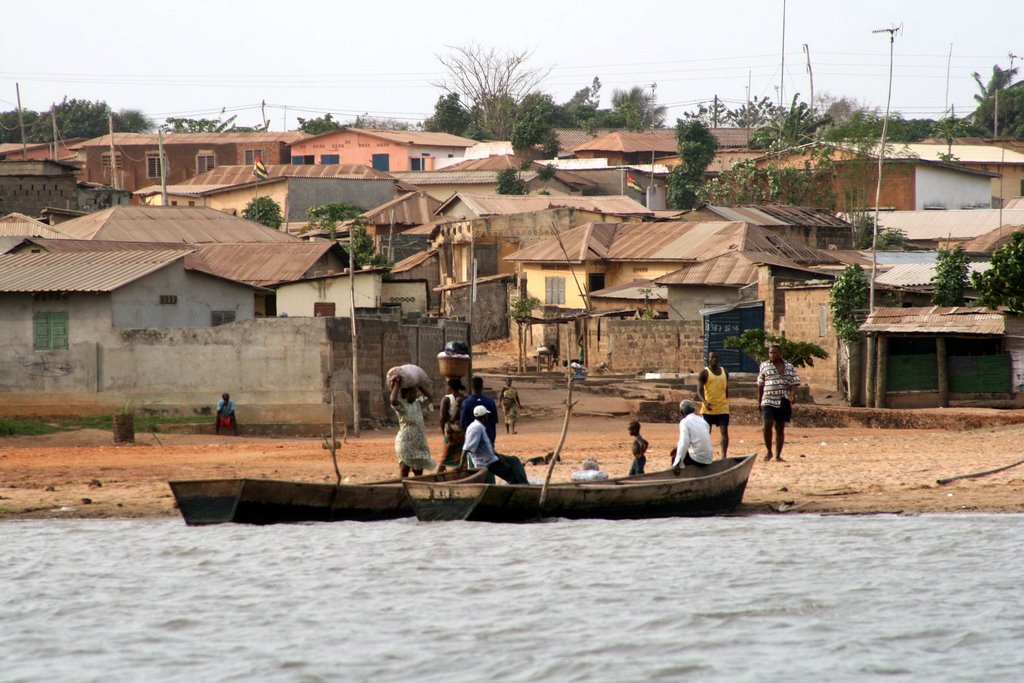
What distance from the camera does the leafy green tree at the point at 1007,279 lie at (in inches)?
968

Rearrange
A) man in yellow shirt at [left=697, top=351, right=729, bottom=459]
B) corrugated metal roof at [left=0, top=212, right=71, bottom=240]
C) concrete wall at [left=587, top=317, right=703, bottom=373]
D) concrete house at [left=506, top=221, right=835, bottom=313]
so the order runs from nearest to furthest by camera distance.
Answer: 1. man in yellow shirt at [left=697, top=351, right=729, bottom=459]
2. concrete wall at [left=587, top=317, right=703, bottom=373]
3. corrugated metal roof at [left=0, top=212, right=71, bottom=240]
4. concrete house at [left=506, top=221, right=835, bottom=313]

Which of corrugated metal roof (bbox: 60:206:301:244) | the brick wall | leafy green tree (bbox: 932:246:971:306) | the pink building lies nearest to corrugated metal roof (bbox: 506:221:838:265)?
the brick wall

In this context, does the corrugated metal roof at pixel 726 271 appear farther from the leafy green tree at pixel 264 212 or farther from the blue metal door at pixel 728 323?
the leafy green tree at pixel 264 212

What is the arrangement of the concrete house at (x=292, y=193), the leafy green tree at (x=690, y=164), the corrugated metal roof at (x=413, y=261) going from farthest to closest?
the leafy green tree at (x=690, y=164)
the concrete house at (x=292, y=193)
the corrugated metal roof at (x=413, y=261)

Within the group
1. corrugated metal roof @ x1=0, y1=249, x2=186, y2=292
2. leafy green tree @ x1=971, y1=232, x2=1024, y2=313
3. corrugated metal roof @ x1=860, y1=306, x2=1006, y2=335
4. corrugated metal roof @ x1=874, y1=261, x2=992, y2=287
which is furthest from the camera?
corrugated metal roof @ x1=874, y1=261, x2=992, y2=287

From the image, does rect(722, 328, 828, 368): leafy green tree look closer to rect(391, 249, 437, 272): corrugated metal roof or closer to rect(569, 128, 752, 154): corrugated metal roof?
rect(391, 249, 437, 272): corrugated metal roof

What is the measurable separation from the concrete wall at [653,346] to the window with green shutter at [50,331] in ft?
47.7

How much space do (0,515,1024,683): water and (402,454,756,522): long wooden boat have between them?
1.01 ft

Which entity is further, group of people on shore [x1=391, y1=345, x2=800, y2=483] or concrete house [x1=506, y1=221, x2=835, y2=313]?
concrete house [x1=506, y1=221, x2=835, y2=313]

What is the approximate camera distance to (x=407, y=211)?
5219 centimetres

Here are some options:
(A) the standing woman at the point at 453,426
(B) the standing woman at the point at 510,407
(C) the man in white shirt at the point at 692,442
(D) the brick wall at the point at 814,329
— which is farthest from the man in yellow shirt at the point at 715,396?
(D) the brick wall at the point at 814,329

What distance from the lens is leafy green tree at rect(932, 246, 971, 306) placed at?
2936 centimetres

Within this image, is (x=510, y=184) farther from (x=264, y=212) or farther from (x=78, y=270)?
(x=78, y=270)

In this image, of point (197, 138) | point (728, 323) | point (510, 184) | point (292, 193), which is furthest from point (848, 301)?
point (197, 138)
